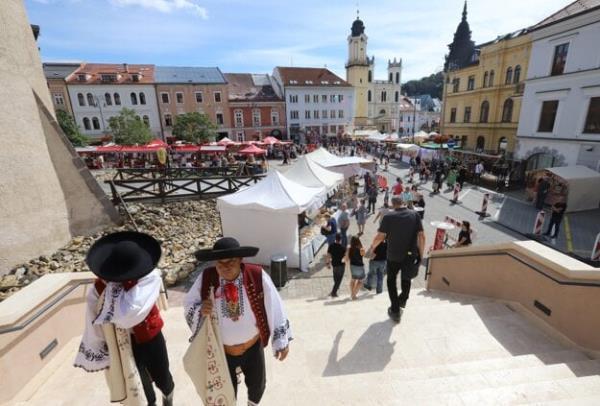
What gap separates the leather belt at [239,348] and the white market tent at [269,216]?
18.7 ft

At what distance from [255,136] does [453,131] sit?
25.3m

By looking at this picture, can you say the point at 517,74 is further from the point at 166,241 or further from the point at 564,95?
the point at 166,241

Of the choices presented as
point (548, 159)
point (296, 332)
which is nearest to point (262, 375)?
point (296, 332)

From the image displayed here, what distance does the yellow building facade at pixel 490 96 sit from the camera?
77.4 ft

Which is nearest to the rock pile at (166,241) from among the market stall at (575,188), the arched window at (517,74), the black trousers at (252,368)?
the black trousers at (252,368)

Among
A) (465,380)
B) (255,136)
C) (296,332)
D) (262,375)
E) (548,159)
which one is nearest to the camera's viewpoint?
(262,375)

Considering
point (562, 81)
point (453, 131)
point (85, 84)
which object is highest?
point (85, 84)

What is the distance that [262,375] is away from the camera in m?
2.54

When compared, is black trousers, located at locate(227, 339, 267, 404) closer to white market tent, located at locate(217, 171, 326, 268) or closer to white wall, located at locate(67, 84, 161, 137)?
white market tent, located at locate(217, 171, 326, 268)

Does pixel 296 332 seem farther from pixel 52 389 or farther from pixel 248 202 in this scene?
pixel 248 202

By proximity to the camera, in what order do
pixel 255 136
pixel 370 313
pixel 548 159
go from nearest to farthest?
pixel 370 313 < pixel 548 159 < pixel 255 136

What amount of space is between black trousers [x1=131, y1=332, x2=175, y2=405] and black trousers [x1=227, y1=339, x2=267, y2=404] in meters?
0.66

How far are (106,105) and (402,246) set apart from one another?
135ft

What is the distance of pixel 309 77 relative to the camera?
44125mm
